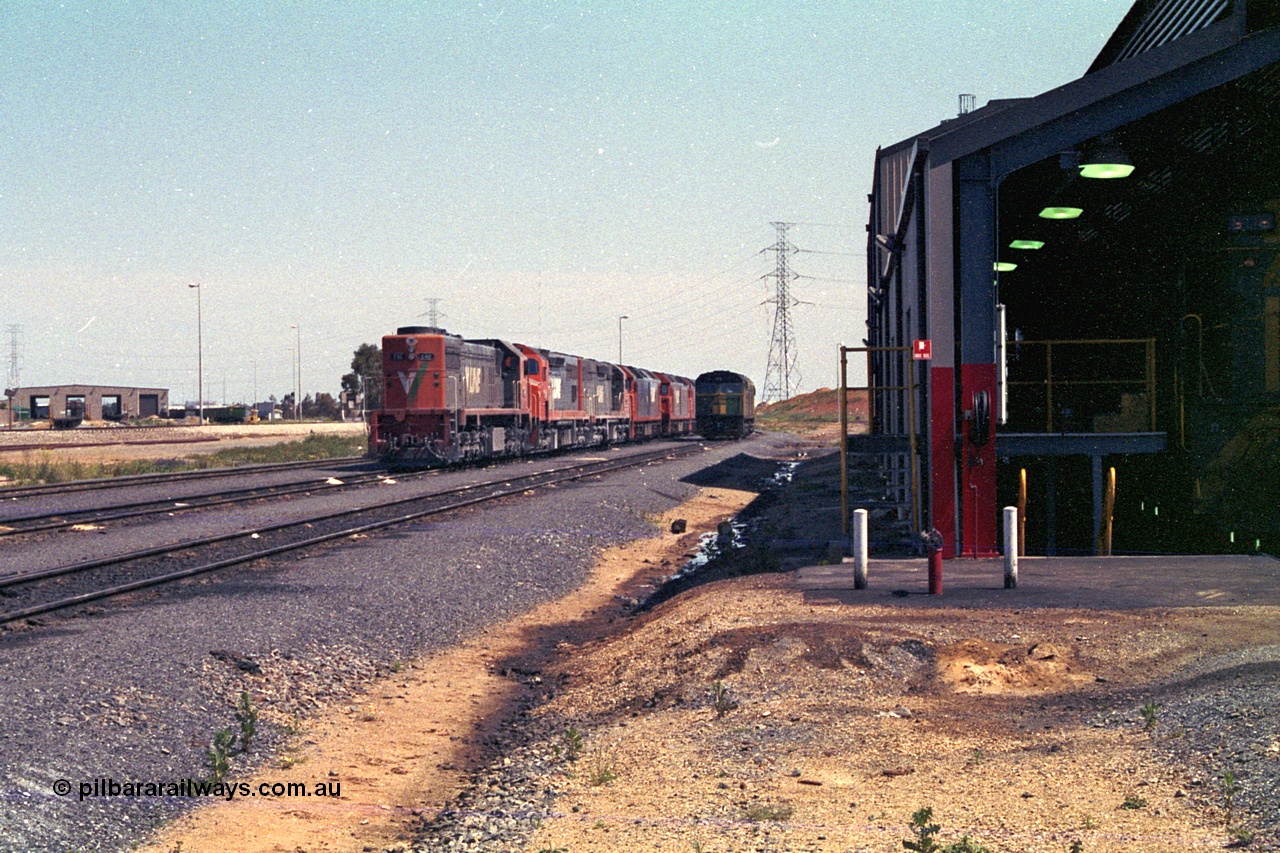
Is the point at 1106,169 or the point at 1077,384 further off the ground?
the point at 1106,169

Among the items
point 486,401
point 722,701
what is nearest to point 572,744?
point 722,701

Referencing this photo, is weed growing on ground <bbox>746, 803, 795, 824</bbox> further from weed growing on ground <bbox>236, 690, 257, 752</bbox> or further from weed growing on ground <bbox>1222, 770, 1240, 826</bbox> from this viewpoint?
weed growing on ground <bbox>236, 690, 257, 752</bbox>

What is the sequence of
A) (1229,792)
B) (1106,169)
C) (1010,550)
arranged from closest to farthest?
(1229,792)
(1010,550)
(1106,169)

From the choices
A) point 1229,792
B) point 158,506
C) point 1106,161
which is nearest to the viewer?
point 1229,792

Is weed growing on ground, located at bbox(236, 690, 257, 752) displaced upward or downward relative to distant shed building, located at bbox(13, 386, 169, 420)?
downward

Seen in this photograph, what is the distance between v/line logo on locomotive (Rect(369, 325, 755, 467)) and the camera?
106 feet

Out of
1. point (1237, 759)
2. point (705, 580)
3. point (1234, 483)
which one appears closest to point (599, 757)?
point (1237, 759)

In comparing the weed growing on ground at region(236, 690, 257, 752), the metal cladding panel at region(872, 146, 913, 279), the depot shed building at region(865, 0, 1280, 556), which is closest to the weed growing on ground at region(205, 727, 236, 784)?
the weed growing on ground at region(236, 690, 257, 752)

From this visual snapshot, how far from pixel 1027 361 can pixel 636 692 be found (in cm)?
1834

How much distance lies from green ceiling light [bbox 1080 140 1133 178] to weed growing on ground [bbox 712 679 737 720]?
8581 millimetres

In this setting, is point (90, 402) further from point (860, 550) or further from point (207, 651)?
point (860, 550)

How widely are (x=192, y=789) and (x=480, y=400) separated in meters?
29.1

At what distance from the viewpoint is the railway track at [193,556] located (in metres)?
12.6

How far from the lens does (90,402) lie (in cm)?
10369
